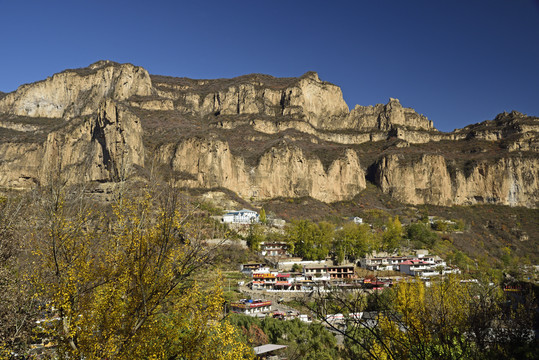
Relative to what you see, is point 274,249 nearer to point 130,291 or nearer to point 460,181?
point 130,291

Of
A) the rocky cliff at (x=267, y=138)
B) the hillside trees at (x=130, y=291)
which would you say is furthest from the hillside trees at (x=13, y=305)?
the rocky cliff at (x=267, y=138)

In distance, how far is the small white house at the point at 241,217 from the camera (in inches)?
2500

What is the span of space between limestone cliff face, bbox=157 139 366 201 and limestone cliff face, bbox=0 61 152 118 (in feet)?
145

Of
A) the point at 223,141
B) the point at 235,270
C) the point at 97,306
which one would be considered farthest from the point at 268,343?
the point at 223,141

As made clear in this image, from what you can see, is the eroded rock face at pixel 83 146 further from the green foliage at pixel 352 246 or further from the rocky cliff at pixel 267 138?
the green foliage at pixel 352 246

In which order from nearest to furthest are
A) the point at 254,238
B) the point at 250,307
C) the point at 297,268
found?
the point at 250,307 < the point at 297,268 < the point at 254,238

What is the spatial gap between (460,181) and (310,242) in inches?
3002

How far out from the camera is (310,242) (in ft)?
177

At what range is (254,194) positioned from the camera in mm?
97750

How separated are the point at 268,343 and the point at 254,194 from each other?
7427 cm

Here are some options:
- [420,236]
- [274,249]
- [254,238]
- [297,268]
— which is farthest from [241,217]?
[420,236]

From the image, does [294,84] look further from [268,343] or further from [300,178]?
[268,343]

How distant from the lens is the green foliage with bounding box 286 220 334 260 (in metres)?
52.7

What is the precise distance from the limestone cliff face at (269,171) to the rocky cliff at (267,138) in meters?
0.27
